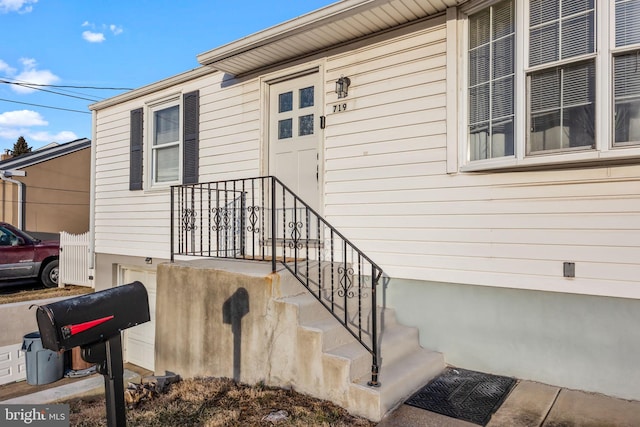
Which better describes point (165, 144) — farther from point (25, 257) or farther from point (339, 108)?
point (25, 257)

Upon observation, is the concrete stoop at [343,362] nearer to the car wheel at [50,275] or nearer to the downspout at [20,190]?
the car wheel at [50,275]

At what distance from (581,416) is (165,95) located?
22.1ft

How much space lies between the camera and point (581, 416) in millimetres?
2881

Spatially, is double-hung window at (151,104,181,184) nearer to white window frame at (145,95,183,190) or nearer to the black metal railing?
white window frame at (145,95,183,190)

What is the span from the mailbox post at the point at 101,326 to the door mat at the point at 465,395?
2.11m

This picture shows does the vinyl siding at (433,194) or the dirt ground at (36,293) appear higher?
the vinyl siding at (433,194)

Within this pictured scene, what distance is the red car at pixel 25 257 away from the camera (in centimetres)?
886

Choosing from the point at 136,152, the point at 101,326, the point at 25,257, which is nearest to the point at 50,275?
the point at 25,257

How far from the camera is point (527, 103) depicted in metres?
3.48

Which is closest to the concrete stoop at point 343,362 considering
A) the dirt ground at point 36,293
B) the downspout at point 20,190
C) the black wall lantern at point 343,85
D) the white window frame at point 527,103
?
the white window frame at point 527,103

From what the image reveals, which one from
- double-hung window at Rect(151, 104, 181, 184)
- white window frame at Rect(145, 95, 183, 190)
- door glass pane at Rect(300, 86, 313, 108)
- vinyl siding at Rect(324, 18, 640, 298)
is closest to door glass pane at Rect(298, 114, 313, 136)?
door glass pane at Rect(300, 86, 313, 108)

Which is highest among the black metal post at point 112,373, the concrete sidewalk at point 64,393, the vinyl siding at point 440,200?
the vinyl siding at point 440,200

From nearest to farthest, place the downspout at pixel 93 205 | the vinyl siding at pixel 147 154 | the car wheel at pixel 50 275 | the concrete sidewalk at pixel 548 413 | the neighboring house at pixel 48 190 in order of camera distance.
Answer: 1. the concrete sidewalk at pixel 548 413
2. the vinyl siding at pixel 147 154
3. the downspout at pixel 93 205
4. the car wheel at pixel 50 275
5. the neighboring house at pixel 48 190

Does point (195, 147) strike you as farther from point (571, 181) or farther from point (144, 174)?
point (571, 181)
